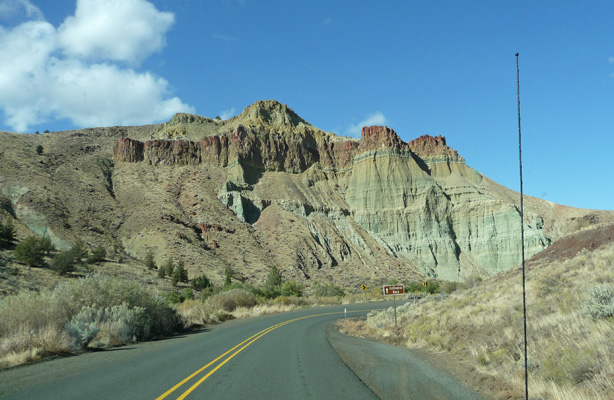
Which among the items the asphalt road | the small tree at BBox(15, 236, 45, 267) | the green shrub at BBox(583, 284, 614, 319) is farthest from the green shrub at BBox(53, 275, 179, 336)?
the small tree at BBox(15, 236, 45, 267)

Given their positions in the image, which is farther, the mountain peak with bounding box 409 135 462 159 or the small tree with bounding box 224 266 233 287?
the mountain peak with bounding box 409 135 462 159

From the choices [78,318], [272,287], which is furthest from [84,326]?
[272,287]

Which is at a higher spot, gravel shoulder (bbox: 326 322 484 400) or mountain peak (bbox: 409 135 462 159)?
mountain peak (bbox: 409 135 462 159)

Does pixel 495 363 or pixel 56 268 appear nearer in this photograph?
pixel 495 363

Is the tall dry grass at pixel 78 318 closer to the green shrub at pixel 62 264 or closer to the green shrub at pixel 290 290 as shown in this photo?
the green shrub at pixel 62 264

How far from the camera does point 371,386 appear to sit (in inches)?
361

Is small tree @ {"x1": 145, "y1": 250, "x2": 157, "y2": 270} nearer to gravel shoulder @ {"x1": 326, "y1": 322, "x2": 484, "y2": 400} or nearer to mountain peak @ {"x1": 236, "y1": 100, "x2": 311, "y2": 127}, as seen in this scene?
gravel shoulder @ {"x1": 326, "y1": 322, "x2": 484, "y2": 400}

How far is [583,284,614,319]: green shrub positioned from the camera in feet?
30.8

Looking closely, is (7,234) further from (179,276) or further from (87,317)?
(87,317)

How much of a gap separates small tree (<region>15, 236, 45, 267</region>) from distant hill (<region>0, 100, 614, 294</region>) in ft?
38.0

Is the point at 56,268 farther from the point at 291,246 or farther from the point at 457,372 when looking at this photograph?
the point at 457,372

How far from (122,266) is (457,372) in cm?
5206

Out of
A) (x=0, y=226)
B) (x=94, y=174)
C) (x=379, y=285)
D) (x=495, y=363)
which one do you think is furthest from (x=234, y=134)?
(x=495, y=363)

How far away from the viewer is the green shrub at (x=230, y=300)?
38.8m
